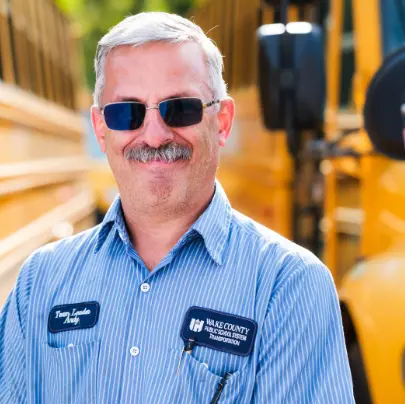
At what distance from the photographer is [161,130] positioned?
5.20 ft

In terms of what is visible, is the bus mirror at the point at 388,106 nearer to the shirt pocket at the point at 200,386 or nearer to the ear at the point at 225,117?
the ear at the point at 225,117

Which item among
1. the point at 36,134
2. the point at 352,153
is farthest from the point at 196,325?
the point at 36,134

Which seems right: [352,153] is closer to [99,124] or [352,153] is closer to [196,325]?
[99,124]

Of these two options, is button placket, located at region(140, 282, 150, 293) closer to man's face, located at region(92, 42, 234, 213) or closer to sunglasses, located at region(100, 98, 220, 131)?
man's face, located at region(92, 42, 234, 213)

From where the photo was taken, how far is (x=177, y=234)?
1655 millimetres

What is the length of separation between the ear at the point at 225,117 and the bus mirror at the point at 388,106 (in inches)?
23.1

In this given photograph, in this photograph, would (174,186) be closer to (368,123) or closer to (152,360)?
(152,360)

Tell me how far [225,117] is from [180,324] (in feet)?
1.49

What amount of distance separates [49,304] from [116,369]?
21cm

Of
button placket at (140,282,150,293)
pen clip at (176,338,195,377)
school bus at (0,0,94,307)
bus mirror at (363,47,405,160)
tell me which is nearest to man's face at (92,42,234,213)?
button placket at (140,282,150,293)

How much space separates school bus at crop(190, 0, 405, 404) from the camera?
90.4 inches

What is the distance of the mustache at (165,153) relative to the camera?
62.6 inches

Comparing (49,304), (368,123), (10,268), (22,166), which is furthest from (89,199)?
(49,304)

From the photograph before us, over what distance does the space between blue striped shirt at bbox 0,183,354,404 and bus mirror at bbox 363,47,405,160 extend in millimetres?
649
